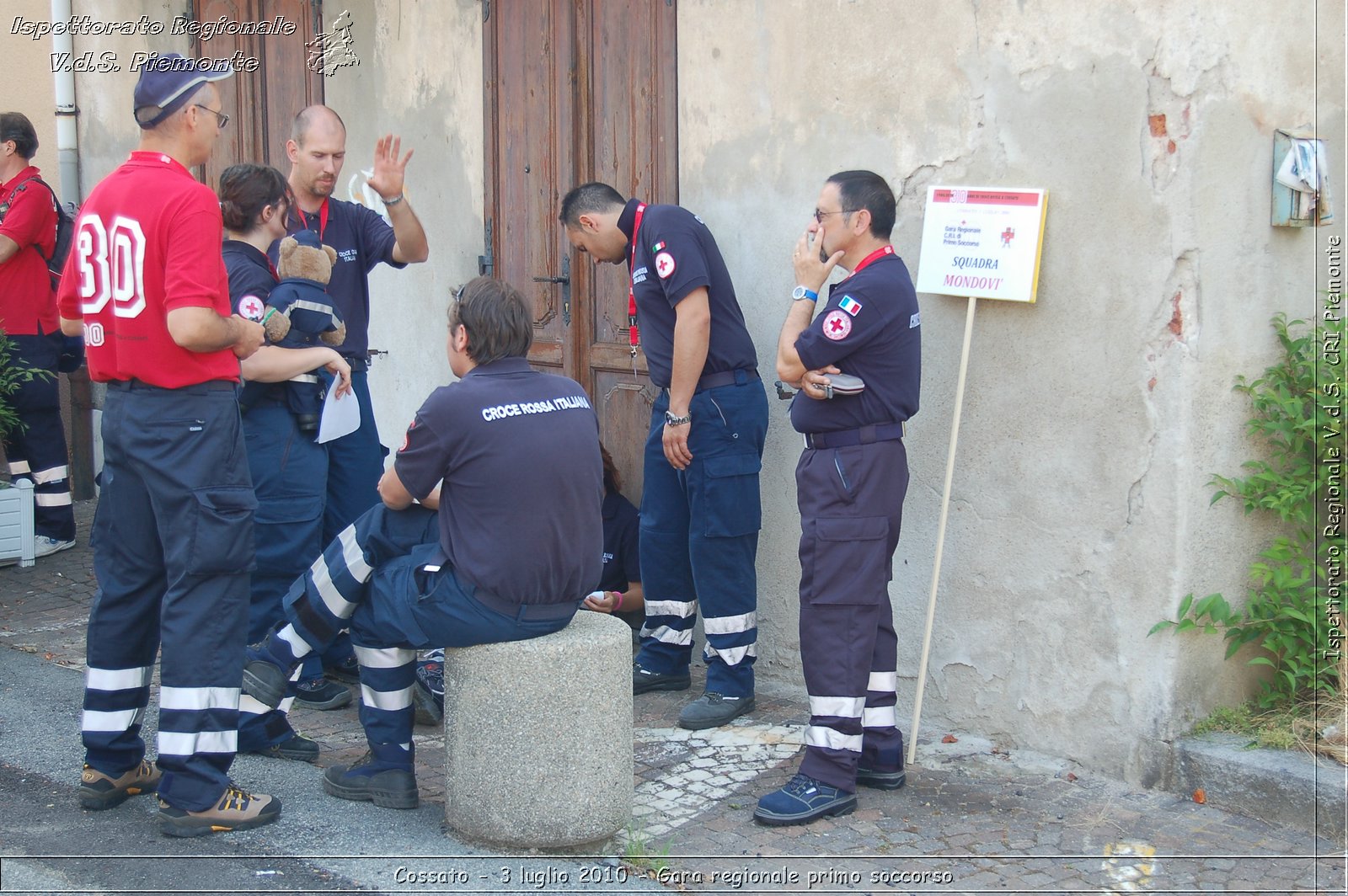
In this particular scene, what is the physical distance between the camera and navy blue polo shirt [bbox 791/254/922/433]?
411 centimetres

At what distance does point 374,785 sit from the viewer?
13.8ft

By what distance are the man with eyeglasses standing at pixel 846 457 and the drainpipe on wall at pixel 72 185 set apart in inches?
259

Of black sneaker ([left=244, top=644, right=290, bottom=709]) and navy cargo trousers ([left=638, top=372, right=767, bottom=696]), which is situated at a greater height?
navy cargo trousers ([left=638, top=372, right=767, bottom=696])

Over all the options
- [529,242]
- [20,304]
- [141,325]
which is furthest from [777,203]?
[20,304]

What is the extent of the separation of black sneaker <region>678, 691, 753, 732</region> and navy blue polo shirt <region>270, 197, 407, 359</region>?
2019 mm

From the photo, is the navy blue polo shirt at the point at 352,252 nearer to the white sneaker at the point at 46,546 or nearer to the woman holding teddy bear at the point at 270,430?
the woman holding teddy bear at the point at 270,430

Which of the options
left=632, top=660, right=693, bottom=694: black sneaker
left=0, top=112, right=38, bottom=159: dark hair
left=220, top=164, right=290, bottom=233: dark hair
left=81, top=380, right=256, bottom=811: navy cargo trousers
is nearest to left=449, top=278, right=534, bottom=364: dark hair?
left=81, top=380, right=256, bottom=811: navy cargo trousers

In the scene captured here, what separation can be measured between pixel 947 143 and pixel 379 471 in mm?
2639

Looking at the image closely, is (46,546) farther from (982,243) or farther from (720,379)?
(982,243)

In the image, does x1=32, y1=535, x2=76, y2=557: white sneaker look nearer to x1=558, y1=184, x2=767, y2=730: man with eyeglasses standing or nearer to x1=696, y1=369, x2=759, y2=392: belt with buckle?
x1=558, y1=184, x2=767, y2=730: man with eyeglasses standing

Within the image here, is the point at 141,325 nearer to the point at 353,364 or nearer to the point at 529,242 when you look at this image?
the point at 353,364

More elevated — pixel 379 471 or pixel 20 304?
pixel 20 304

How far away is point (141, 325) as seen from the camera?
390 centimetres

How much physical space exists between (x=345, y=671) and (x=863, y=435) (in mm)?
2609
